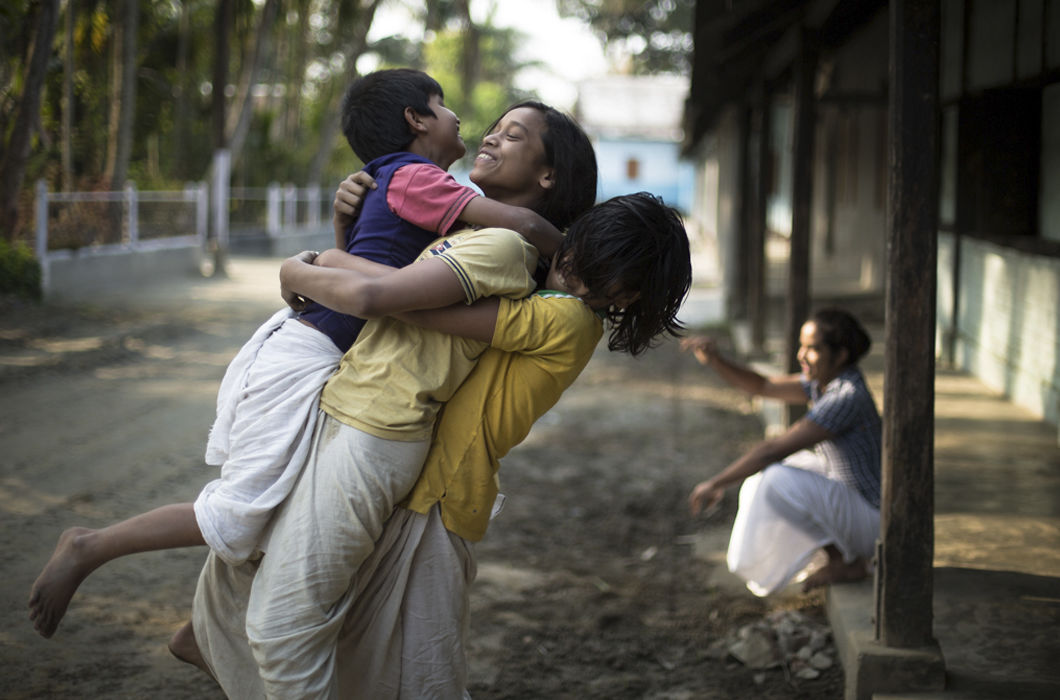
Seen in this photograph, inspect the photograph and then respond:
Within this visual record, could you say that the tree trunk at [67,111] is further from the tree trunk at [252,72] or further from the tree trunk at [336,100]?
the tree trunk at [336,100]

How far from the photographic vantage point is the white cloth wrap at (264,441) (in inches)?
89.7

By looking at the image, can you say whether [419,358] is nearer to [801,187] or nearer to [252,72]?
[801,187]

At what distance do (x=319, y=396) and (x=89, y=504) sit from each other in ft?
11.5

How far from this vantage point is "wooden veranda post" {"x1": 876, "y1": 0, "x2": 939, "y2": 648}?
9.70ft

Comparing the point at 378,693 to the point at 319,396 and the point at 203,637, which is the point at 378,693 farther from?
the point at 319,396

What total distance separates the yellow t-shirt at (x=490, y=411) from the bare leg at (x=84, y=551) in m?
0.56

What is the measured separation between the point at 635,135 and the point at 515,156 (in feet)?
152

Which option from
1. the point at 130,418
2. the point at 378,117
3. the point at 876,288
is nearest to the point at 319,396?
the point at 378,117

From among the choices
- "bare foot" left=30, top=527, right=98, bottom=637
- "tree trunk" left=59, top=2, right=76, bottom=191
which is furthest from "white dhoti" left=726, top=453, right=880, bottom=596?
"tree trunk" left=59, top=2, right=76, bottom=191

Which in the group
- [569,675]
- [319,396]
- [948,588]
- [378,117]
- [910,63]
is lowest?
[569,675]

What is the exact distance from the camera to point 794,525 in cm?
403

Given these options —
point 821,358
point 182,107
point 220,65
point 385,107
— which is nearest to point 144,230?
point 220,65

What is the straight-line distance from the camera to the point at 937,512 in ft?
15.5

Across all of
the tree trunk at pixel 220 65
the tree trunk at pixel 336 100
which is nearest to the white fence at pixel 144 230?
the tree trunk at pixel 220 65
